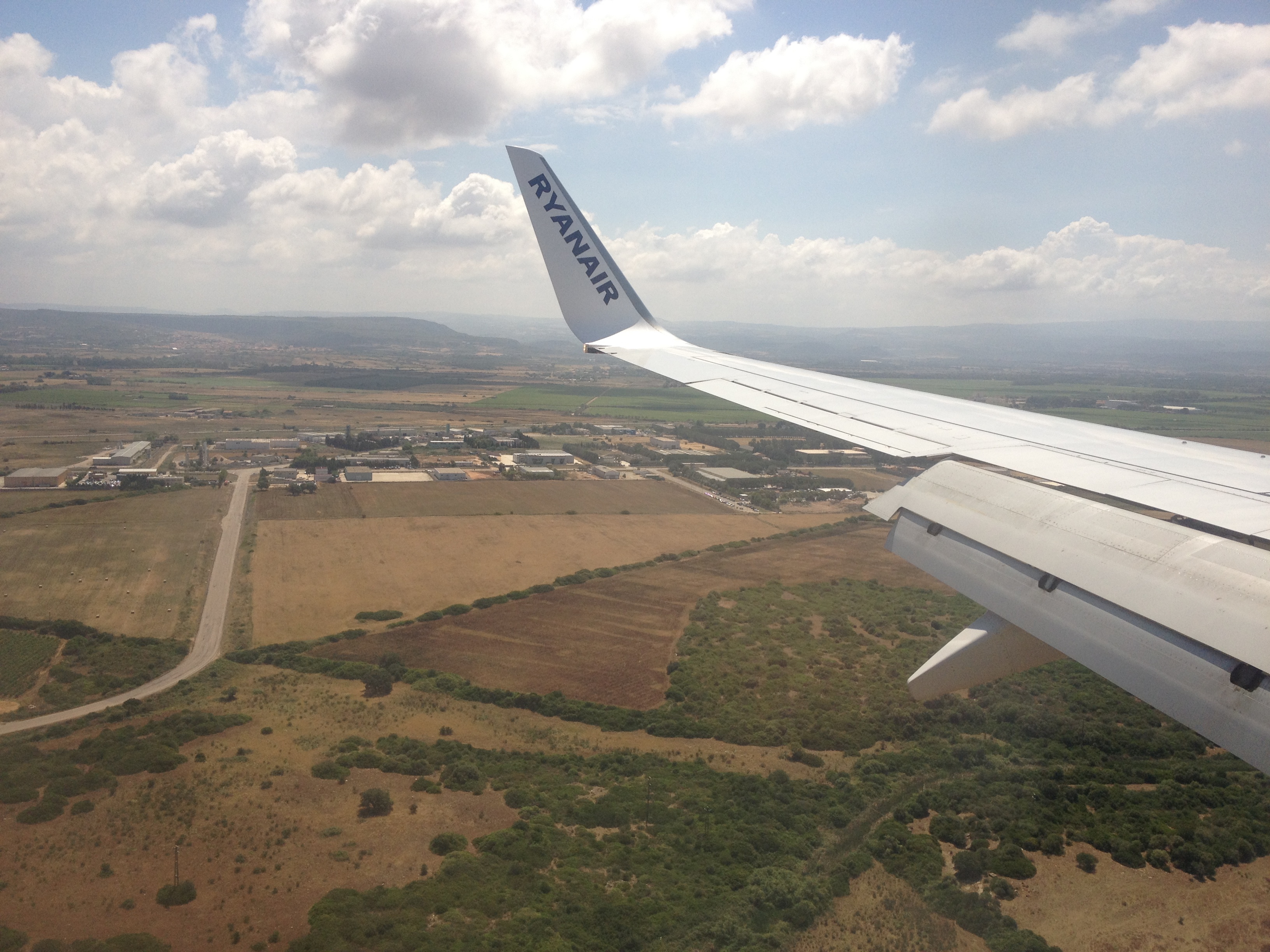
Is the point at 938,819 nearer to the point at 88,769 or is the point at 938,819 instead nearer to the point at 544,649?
the point at 544,649

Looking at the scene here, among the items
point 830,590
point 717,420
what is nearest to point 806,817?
point 830,590

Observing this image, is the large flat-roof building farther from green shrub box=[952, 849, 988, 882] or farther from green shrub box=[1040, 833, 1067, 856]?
green shrub box=[952, 849, 988, 882]

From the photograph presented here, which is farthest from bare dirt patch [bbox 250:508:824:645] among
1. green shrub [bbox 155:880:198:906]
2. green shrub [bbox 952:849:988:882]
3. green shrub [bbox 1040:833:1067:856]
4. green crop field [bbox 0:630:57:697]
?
green shrub [bbox 1040:833:1067:856]

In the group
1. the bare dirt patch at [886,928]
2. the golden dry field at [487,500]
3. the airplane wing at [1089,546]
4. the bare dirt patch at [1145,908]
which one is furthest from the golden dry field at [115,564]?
the airplane wing at [1089,546]

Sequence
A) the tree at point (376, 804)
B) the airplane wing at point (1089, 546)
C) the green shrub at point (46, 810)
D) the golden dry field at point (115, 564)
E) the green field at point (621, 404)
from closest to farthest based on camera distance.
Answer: the airplane wing at point (1089, 546) < the green shrub at point (46, 810) < the tree at point (376, 804) < the golden dry field at point (115, 564) < the green field at point (621, 404)

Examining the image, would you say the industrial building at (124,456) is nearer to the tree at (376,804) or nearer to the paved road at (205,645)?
the paved road at (205,645)

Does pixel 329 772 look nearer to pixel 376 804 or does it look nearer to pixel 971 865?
pixel 376 804

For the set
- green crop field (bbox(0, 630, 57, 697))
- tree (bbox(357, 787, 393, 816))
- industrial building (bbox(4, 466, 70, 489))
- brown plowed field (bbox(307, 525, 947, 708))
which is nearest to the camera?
tree (bbox(357, 787, 393, 816))
